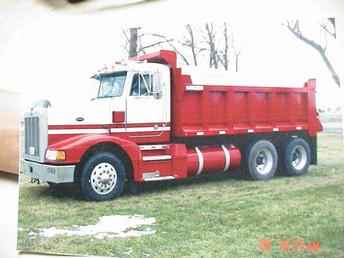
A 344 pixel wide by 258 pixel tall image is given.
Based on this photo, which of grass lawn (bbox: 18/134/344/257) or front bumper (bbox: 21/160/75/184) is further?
front bumper (bbox: 21/160/75/184)

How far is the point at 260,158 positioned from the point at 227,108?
0.37 metres

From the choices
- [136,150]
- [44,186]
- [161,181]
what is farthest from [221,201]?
[44,186]

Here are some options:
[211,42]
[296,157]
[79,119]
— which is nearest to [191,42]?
[211,42]

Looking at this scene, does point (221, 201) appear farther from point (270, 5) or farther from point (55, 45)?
point (55, 45)

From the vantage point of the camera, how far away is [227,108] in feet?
9.68

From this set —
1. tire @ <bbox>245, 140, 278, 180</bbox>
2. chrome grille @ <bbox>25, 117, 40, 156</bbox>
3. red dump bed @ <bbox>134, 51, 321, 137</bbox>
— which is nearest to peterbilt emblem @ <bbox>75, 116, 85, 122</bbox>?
chrome grille @ <bbox>25, 117, 40, 156</bbox>

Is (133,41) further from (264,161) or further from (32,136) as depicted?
(264,161)

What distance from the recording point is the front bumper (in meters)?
2.98

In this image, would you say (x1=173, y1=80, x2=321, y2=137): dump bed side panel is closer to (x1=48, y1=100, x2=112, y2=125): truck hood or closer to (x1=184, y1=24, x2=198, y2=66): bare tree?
(x1=184, y1=24, x2=198, y2=66): bare tree

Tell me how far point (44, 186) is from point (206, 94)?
1.17 metres

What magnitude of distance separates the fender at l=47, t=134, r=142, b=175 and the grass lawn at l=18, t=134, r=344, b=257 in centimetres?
20

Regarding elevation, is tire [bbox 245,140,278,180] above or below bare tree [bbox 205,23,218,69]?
below

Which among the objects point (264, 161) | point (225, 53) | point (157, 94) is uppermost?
point (225, 53)

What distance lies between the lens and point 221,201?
292cm
